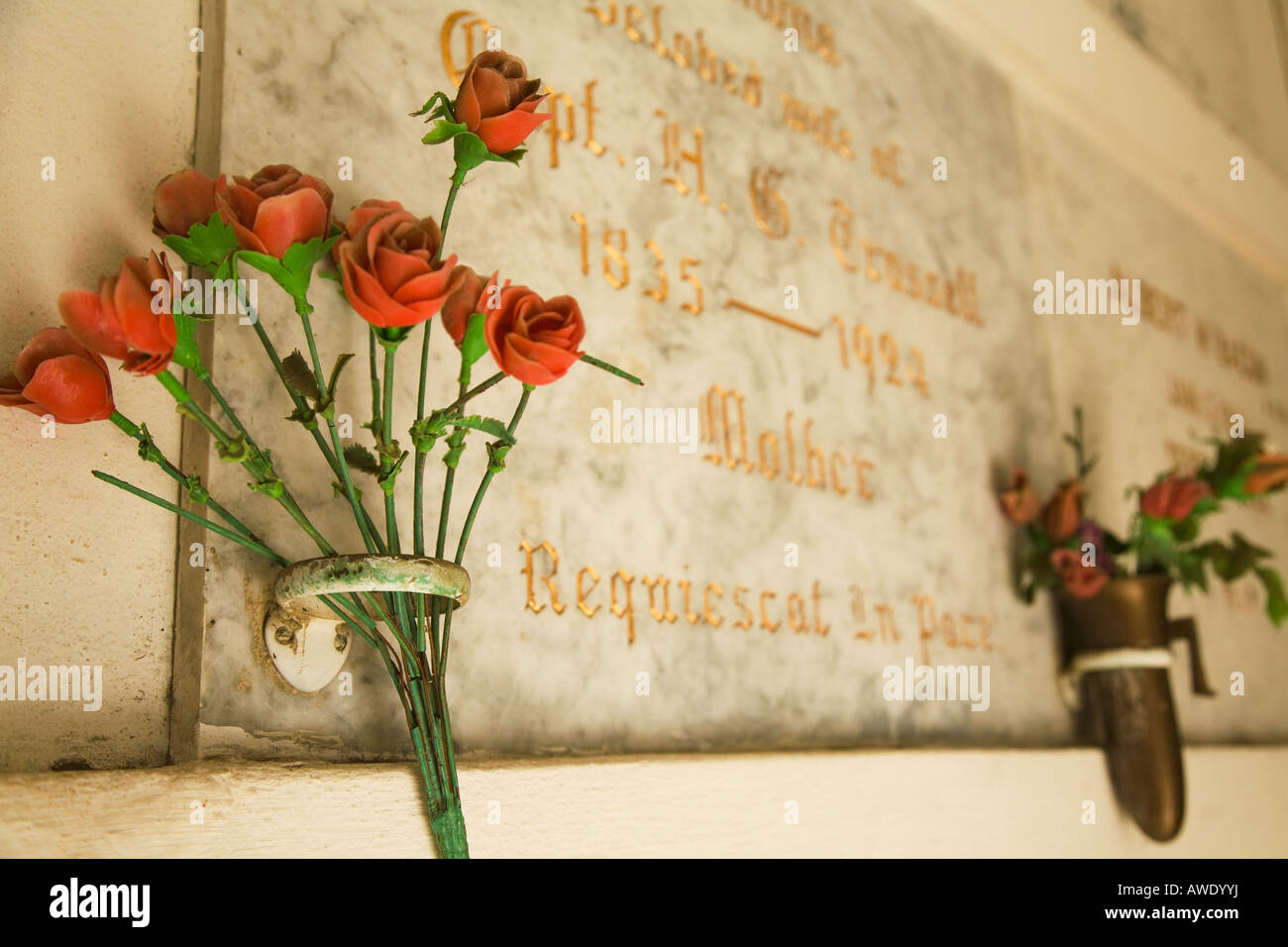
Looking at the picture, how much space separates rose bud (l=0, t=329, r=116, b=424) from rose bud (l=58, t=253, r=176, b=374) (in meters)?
0.02

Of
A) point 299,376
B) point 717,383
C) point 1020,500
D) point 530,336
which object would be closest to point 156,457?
point 299,376

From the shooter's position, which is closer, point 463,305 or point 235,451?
point 235,451

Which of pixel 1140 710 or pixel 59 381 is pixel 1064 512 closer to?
pixel 1140 710

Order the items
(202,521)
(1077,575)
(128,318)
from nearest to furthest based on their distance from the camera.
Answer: (128,318) → (202,521) → (1077,575)

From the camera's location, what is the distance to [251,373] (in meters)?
1.37

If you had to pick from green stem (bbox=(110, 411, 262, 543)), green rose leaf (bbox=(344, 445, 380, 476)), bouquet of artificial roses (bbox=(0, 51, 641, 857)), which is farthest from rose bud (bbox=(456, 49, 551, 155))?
green stem (bbox=(110, 411, 262, 543))

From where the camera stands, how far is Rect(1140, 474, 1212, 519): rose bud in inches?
94.1

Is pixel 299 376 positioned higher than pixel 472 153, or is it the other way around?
pixel 472 153

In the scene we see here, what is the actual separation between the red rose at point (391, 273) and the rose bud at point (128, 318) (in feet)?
0.62

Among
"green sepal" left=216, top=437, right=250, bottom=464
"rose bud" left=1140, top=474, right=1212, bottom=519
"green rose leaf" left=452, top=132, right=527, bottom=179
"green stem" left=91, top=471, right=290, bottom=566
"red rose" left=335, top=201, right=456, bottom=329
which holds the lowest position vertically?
"green stem" left=91, top=471, right=290, bottom=566

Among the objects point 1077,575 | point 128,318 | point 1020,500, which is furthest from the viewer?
point 1020,500

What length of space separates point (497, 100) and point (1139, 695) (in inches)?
77.9

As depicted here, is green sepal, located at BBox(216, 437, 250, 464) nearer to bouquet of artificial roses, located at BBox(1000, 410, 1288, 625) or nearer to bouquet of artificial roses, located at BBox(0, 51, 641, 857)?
bouquet of artificial roses, located at BBox(0, 51, 641, 857)

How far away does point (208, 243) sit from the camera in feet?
3.99
